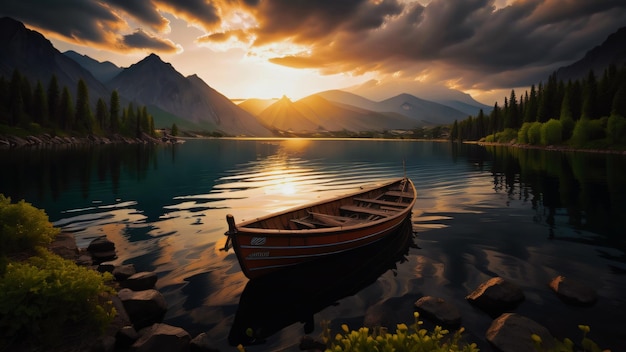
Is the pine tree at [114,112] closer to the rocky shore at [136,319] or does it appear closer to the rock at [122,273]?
the rocky shore at [136,319]

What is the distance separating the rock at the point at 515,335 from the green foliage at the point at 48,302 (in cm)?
1125

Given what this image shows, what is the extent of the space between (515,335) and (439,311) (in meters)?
2.29

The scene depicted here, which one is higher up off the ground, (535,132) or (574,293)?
(535,132)

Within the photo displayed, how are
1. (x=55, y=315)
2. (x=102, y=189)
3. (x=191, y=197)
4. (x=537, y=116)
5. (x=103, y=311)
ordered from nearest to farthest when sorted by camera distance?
(x=55, y=315) → (x=103, y=311) → (x=191, y=197) → (x=102, y=189) → (x=537, y=116)

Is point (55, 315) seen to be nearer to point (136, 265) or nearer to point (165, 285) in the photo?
point (165, 285)

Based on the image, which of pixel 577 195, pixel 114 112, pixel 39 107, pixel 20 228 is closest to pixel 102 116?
pixel 114 112

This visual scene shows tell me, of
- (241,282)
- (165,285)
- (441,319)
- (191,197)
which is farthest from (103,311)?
(191,197)

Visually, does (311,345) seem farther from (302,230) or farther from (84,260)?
(84,260)

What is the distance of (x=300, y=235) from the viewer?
13.3 meters

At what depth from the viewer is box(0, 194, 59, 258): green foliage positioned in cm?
1213

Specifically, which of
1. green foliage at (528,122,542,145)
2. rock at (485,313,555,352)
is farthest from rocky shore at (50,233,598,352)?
green foliage at (528,122,542,145)

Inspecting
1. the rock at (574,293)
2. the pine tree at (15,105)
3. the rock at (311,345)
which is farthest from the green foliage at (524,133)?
the pine tree at (15,105)

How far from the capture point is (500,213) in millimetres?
25797

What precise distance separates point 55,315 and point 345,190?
3124 cm
